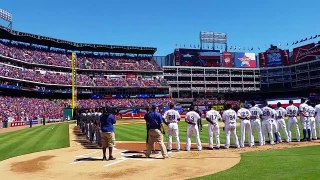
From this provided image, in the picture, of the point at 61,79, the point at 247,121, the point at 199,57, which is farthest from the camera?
the point at 199,57

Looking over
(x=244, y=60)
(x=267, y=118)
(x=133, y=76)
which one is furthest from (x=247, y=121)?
(x=244, y=60)

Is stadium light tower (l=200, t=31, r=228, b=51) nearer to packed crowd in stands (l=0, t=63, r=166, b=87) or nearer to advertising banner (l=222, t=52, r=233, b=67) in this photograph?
advertising banner (l=222, t=52, r=233, b=67)

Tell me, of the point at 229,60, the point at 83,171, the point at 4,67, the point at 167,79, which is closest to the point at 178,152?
the point at 83,171

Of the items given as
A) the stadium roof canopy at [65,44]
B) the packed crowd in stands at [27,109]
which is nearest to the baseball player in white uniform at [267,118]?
the packed crowd in stands at [27,109]

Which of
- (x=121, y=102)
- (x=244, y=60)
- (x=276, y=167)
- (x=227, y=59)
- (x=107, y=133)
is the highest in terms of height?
(x=227, y=59)

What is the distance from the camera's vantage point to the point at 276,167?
1048cm

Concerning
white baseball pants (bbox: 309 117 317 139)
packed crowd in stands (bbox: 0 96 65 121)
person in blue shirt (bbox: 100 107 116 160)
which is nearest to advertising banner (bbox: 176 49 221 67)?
packed crowd in stands (bbox: 0 96 65 121)

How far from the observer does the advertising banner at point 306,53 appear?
96375 mm

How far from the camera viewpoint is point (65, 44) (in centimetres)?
8744

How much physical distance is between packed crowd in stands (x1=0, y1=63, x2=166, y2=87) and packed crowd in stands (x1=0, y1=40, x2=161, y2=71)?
8.03ft

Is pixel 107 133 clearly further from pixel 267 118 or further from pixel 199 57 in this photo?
pixel 199 57

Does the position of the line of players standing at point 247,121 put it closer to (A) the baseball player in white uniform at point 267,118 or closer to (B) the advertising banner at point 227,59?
(A) the baseball player in white uniform at point 267,118

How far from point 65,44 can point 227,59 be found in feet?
178

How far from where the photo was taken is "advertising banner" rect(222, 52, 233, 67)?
113m
